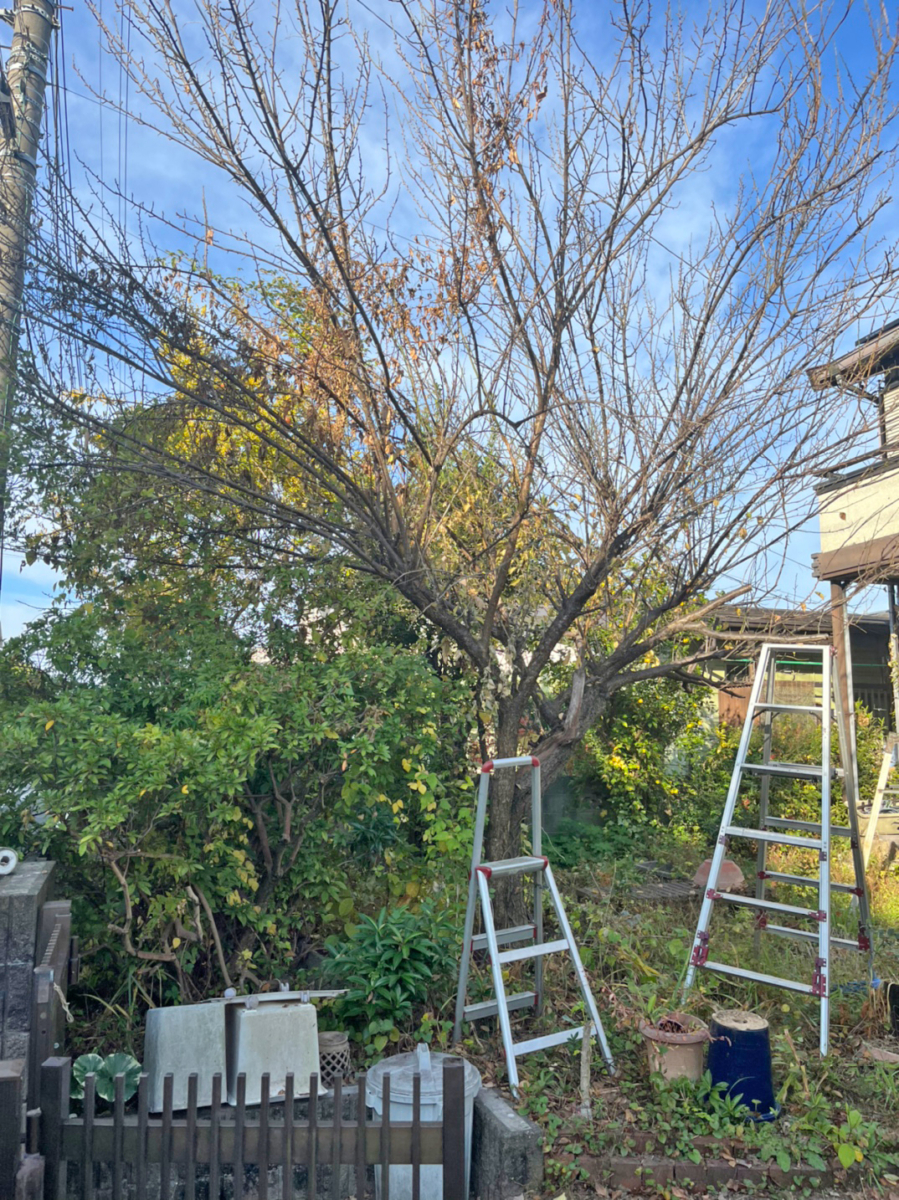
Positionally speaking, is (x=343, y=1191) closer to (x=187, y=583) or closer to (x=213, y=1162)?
(x=213, y=1162)

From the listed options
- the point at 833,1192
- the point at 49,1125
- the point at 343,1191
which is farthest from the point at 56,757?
the point at 833,1192

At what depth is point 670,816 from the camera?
372 inches

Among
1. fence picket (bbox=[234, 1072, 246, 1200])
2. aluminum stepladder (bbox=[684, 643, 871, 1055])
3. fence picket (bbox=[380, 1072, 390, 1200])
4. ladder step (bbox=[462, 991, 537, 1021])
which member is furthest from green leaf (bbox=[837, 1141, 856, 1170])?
fence picket (bbox=[234, 1072, 246, 1200])

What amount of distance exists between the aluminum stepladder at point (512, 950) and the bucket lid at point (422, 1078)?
17.0 inches

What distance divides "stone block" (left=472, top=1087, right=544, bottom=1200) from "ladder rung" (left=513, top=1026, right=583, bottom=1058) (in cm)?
54

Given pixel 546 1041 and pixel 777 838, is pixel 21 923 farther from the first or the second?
pixel 777 838

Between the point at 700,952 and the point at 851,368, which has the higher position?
the point at 851,368

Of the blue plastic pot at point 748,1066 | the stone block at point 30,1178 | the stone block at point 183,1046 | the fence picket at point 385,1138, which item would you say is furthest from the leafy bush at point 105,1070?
the blue plastic pot at point 748,1066

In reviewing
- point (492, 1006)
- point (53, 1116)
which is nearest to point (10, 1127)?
point (53, 1116)

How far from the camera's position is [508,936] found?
448cm

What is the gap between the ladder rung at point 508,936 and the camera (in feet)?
14.1

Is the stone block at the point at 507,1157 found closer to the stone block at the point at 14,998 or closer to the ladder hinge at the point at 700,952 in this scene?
the ladder hinge at the point at 700,952

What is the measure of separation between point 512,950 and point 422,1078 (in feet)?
3.75

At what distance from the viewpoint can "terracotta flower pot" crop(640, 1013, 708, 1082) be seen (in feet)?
12.8
